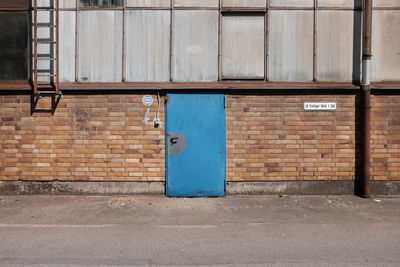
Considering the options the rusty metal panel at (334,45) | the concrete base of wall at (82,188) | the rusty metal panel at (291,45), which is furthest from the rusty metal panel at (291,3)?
the concrete base of wall at (82,188)

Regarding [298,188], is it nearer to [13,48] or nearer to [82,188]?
[82,188]

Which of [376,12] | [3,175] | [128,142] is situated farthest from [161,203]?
[376,12]

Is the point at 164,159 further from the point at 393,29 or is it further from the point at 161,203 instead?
the point at 393,29

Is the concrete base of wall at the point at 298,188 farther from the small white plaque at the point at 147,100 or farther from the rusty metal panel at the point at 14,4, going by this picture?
the rusty metal panel at the point at 14,4

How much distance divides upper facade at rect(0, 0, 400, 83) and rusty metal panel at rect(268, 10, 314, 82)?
2 cm

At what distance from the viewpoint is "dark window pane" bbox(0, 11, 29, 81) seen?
29.0ft

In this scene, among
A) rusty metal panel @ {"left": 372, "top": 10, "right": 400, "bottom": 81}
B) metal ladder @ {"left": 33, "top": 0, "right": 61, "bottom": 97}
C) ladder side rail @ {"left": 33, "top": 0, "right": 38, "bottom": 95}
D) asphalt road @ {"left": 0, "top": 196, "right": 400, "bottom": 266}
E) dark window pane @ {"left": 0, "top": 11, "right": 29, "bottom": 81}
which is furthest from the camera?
dark window pane @ {"left": 0, "top": 11, "right": 29, "bottom": 81}

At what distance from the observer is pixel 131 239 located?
5789 mm

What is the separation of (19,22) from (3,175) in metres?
3.51

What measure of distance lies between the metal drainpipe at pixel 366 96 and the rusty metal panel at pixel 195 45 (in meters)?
3.28

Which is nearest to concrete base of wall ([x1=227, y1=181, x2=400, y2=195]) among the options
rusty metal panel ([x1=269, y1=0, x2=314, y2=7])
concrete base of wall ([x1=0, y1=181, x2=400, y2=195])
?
concrete base of wall ([x1=0, y1=181, x2=400, y2=195])

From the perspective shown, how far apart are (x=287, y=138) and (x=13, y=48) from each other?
21.6 ft

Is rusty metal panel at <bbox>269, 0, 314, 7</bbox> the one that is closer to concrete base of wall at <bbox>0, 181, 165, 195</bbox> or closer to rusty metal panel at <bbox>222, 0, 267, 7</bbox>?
rusty metal panel at <bbox>222, 0, 267, 7</bbox>

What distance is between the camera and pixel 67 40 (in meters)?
8.69
